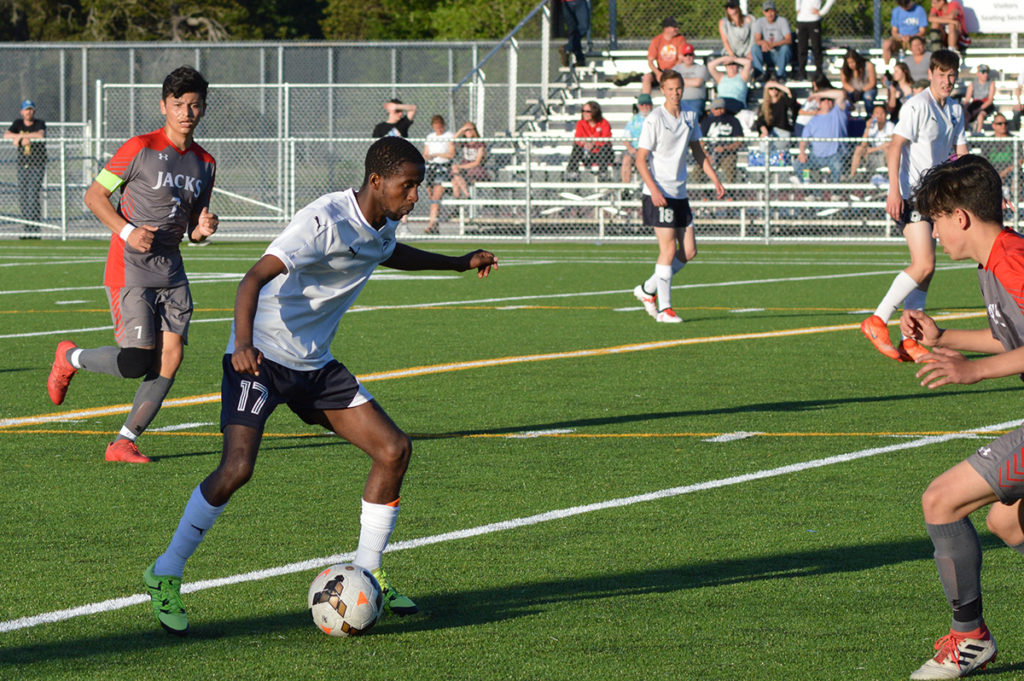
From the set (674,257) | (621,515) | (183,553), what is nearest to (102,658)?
(183,553)

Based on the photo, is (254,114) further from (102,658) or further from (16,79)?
(102,658)

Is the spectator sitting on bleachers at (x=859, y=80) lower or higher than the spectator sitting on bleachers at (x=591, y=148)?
higher

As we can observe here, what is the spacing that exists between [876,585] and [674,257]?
904 cm

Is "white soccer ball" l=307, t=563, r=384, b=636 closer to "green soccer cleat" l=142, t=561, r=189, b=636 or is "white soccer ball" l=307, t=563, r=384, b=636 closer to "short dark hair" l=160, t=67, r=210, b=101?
"green soccer cleat" l=142, t=561, r=189, b=636

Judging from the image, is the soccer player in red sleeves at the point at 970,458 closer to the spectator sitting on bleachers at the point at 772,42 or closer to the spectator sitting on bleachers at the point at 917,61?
the spectator sitting on bleachers at the point at 917,61

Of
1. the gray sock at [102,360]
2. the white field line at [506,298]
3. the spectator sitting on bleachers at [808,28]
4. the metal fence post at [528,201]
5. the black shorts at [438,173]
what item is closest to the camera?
the gray sock at [102,360]

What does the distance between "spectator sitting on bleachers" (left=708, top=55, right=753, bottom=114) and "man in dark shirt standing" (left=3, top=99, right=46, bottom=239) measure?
38.6 feet

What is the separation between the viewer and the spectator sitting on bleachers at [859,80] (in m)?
26.2

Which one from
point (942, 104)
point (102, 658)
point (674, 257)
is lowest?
point (102, 658)

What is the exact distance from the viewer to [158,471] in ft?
25.1

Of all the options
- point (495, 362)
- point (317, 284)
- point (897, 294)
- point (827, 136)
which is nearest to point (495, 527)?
point (317, 284)

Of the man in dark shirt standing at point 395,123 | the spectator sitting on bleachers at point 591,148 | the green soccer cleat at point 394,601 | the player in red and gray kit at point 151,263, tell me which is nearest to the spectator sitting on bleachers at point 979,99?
the spectator sitting on bleachers at point 591,148

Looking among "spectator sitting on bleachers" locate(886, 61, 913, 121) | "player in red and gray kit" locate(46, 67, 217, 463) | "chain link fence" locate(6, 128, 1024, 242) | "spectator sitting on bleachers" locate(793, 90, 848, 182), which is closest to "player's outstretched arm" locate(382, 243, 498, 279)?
"player in red and gray kit" locate(46, 67, 217, 463)

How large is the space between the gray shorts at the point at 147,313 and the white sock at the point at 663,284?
22.3 ft
